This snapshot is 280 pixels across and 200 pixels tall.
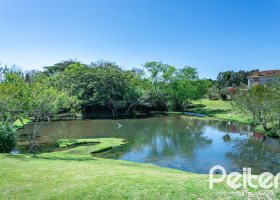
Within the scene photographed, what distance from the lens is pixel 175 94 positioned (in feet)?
245

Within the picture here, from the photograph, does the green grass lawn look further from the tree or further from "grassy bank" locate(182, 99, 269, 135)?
"grassy bank" locate(182, 99, 269, 135)

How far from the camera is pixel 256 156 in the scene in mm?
26734

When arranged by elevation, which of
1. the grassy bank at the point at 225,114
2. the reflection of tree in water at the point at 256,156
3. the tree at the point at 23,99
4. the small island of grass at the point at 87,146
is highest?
the tree at the point at 23,99

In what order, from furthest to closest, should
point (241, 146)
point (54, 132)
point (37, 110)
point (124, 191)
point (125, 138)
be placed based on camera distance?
1. point (54, 132)
2. point (125, 138)
3. point (241, 146)
4. point (37, 110)
5. point (124, 191)

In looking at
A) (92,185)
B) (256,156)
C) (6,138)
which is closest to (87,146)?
(6,138)

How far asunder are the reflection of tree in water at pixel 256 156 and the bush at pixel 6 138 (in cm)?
1940

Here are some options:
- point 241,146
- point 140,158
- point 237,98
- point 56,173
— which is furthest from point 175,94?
point 56,173

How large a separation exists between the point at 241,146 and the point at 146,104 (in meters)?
41.2

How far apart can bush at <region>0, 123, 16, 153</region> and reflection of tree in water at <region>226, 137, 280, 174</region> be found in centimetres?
1940

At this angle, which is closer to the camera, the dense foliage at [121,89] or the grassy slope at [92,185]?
the grassy slope at [92,185]

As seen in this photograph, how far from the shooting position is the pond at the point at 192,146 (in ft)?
80.0

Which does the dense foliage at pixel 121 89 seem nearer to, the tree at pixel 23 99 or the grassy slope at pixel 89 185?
the tree at pixel 23 99

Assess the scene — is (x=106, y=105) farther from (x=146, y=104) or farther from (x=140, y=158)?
(x=140, y=158)

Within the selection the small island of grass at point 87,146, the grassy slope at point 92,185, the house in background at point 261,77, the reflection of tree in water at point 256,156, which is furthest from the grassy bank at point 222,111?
the grassy slope at point 92,185
